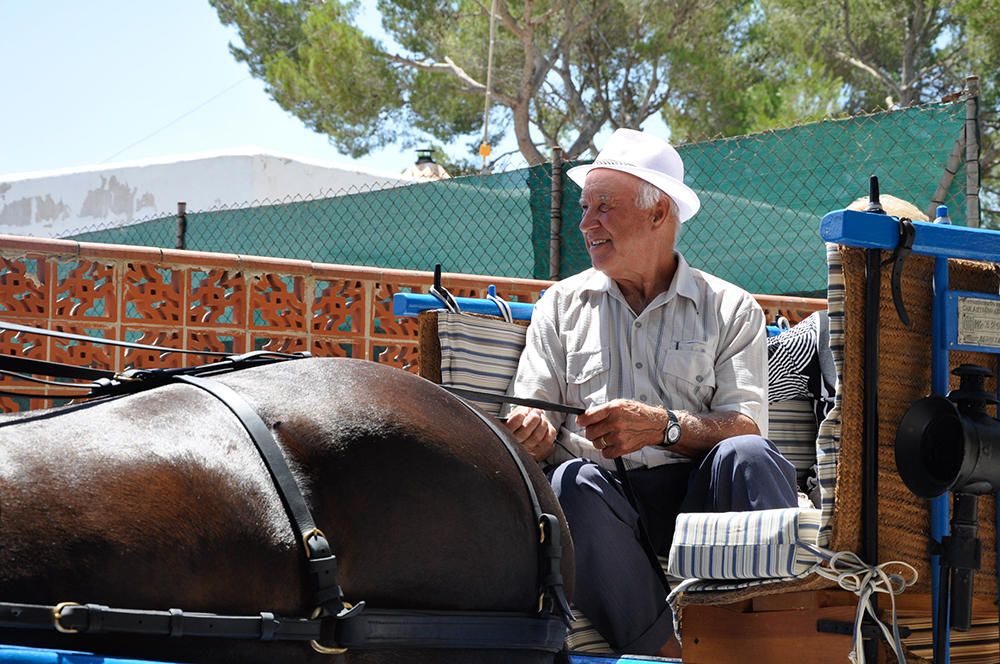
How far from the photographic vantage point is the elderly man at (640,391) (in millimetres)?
2750

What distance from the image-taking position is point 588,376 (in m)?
3.09

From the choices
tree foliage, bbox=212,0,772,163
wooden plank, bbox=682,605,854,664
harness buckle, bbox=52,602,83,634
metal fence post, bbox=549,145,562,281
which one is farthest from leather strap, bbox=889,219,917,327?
tree foliage, bbox=212,0,772,163

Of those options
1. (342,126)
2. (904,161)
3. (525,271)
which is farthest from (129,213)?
(904,161)

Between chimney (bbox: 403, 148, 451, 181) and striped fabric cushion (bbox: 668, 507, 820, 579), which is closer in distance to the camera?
striped fabric cushion (bbox: 668, 507, 820, 579)

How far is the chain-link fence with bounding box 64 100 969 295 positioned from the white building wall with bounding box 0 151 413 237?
5.15 m

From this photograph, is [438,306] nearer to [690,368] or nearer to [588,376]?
[588,376]

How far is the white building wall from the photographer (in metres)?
12.8

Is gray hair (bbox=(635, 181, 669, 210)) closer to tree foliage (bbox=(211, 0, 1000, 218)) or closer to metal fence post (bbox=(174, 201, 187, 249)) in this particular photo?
metal fence post (bbox=(174, 201, 187, 249))

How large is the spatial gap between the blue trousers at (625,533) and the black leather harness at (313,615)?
30.8 inches

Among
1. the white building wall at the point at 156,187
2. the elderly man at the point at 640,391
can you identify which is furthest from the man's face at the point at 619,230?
the white building wall at the point at 156,187

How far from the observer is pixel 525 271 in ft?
20.1

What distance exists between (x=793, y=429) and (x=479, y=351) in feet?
3.47

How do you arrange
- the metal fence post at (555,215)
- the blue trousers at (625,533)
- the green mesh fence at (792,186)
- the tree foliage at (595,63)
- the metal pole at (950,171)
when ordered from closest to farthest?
the blue trousers at (625,533) → the metal pole at (950,171) → the green mesh fence at (792,186) → the metal fence post at (555,215) → the tree foliage at (595,63)

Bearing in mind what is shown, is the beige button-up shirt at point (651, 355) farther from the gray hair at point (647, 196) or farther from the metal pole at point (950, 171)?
the metal pole at point (950, 171)
